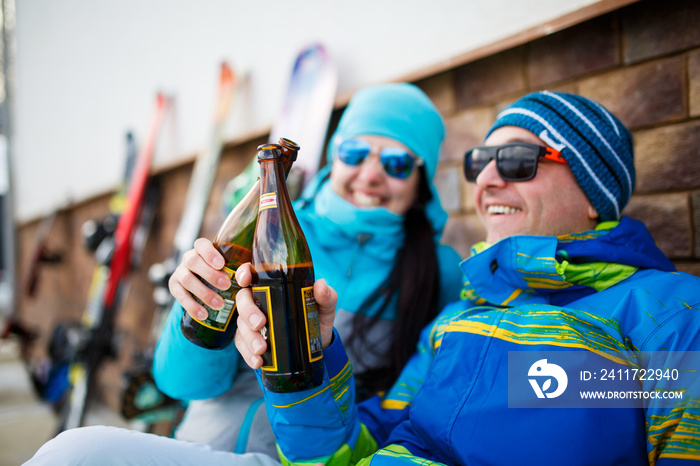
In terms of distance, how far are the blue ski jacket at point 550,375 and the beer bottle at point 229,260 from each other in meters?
0.24

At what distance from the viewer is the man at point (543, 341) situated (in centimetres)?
103

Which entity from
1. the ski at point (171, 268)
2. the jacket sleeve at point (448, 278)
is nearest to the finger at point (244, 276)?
the jacket sleeve at point (448, 278)

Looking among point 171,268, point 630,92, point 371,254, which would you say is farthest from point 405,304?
point 171,268

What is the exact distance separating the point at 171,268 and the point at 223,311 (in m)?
2.43

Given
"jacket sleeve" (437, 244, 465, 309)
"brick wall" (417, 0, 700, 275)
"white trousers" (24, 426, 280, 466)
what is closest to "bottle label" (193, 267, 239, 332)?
"white trousers" (24, 426, 280, 466)

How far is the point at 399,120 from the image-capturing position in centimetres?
194

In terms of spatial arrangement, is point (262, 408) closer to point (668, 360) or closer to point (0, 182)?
point (668, 360)

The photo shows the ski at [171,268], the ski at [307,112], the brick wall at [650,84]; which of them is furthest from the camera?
the ski at [171,268]

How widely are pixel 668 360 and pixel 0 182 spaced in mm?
17682

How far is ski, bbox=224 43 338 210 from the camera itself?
2857 mm

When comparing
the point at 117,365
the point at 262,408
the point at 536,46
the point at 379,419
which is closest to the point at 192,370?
the point at 262,408

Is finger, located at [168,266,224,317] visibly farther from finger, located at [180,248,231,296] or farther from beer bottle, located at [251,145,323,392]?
beer bottle, located at [251,145,323,392]

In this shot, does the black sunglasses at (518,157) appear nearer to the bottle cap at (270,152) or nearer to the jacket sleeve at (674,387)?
the jacket sleeve at (674,387)

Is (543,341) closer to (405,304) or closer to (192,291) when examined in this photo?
(405,304)
